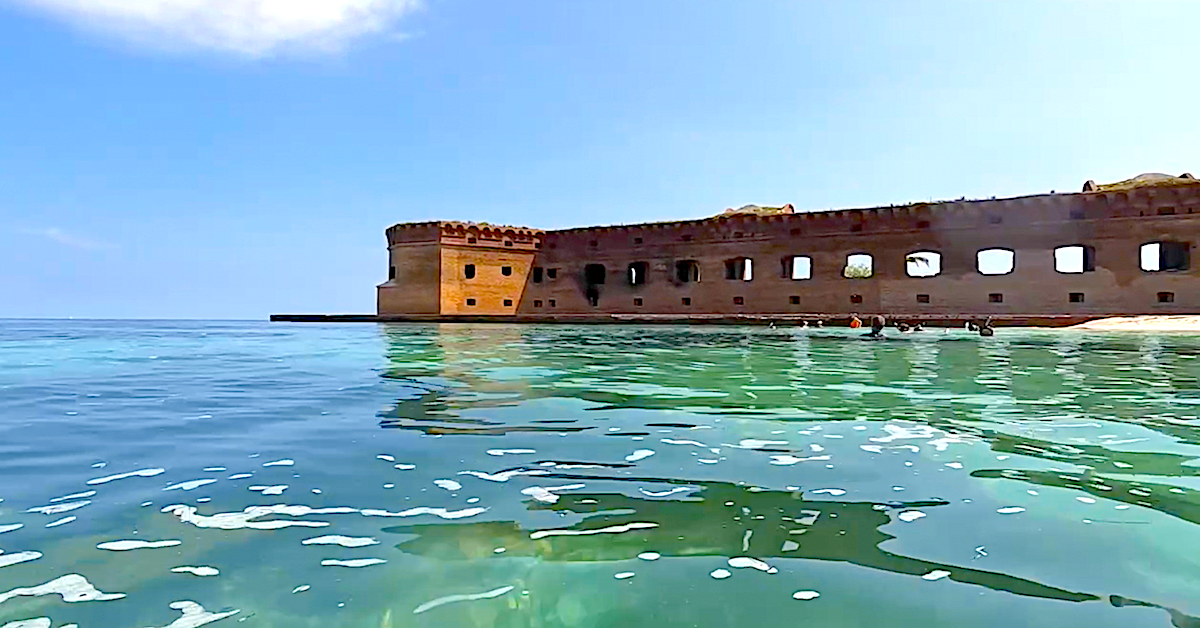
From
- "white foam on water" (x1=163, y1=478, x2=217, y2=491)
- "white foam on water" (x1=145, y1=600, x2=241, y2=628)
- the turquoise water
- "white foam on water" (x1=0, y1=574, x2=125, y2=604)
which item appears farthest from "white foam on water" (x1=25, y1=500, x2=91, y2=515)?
"white foam on water" (x1=145, y1=600, x2=241, y2=628)

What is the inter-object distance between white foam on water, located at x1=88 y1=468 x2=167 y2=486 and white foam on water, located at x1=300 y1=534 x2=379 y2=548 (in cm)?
148

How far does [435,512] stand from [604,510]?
666mm

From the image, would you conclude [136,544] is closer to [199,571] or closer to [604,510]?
[199,571]

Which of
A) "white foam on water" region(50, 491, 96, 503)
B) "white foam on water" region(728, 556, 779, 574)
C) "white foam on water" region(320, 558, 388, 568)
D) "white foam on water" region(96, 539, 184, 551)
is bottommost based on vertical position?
"white foam on water" region(728, 556, 779, 574)

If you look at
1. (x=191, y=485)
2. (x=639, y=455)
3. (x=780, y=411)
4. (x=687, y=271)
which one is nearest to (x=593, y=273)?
(x=687, y=271)

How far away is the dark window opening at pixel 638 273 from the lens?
1307 inches

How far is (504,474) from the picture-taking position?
12.1ft

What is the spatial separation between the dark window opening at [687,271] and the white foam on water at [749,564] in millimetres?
29558

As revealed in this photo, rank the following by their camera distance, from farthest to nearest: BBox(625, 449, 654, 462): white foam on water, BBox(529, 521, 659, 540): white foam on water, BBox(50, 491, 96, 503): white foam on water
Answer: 1. BBox(625, 449, 654, 462): white foam on water
2. BBox(50, 491, 96, 503): white foam on water
3. BBox(529, 521, 659, 540): white foam on water

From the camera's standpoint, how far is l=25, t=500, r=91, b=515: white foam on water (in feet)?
10.0

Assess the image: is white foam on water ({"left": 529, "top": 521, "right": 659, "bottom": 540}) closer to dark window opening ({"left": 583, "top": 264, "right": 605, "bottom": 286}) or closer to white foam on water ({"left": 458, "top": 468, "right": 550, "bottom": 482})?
white foam on water ({"left": 458, "top": 468, "right": 550, "bottom": 482})

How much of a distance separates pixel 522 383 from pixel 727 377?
2.21 m

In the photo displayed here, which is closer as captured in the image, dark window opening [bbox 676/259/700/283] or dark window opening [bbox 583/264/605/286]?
dark window opening [bbox 676/259/700/283]

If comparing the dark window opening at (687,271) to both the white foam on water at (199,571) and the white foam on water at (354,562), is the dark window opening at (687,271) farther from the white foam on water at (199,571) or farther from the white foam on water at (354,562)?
the white foam on water at (199,571)
